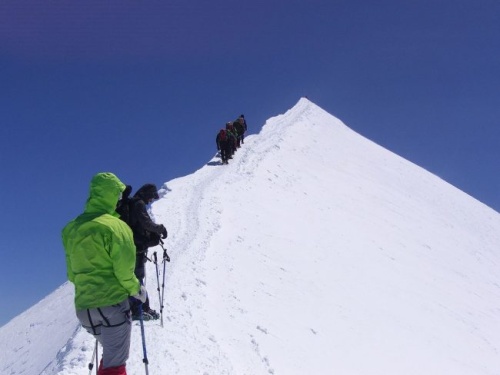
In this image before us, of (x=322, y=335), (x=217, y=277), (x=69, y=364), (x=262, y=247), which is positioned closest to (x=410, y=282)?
(x=262, y=247)

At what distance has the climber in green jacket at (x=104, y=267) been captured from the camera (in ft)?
13.6

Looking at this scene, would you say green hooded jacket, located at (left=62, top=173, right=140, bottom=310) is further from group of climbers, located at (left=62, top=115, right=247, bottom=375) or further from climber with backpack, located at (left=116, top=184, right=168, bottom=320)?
climber with backpack, located at (left=116, top=184, right=168, bottom=320)

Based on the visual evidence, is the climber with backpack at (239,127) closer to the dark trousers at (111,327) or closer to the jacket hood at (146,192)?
the jacket hood at (146,192)

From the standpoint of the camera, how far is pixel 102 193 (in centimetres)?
434

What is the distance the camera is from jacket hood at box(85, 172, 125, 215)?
14.3ft

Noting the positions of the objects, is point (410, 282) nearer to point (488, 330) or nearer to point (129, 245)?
point (488, 330)

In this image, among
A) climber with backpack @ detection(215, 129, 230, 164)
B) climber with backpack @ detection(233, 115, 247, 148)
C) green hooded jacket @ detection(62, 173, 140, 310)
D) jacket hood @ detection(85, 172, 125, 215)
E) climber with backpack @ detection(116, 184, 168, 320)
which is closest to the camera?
green hooded jacket @ detection(62, 173, 140, 310)

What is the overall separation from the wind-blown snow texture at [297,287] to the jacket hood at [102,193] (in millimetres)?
2605

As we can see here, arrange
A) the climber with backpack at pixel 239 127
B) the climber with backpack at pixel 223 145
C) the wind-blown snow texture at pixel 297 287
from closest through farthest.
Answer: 1. the wind-blown snow texture at pixel 297 287
2. the climber with backpack at pixel 223 145
3. the climber with backpack at pixel 239 127

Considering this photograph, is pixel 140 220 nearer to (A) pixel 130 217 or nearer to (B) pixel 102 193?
(A) pixel 130 217

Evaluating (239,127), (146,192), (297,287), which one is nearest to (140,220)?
(146,192)

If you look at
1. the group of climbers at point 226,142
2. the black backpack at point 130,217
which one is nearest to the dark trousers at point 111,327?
the black backpack at point 130,217

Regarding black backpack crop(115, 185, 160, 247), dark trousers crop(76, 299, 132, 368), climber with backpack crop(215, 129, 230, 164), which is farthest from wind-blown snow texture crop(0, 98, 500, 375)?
dark trousers crop(76, 299, 132, 368)

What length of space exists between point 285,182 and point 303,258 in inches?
284
